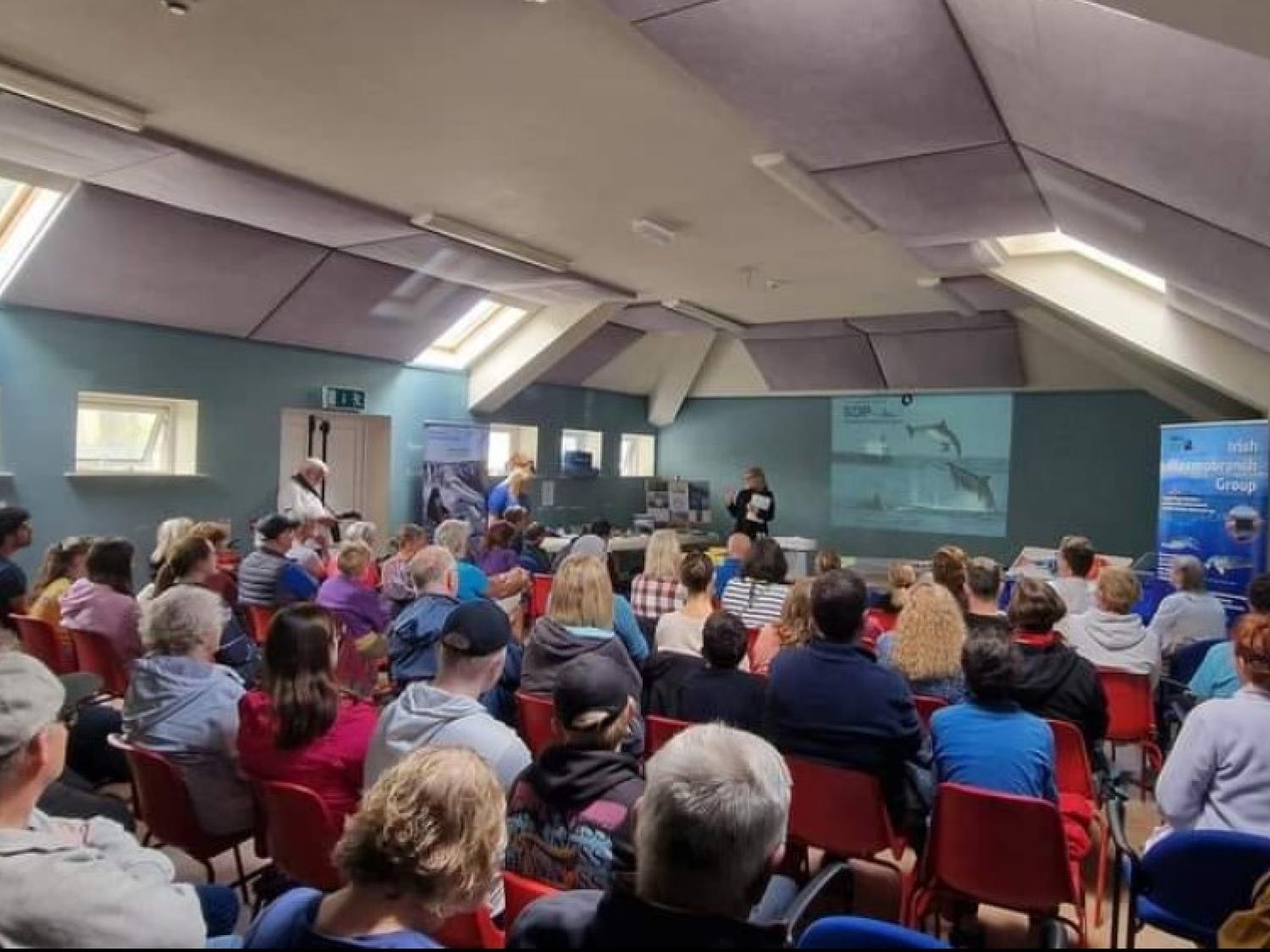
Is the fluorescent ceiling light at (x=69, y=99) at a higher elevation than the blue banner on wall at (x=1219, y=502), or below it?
higher

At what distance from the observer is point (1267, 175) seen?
276cm

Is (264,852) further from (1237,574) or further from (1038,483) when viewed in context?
(1038,483)

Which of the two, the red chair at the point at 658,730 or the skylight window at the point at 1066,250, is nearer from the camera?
the red chair at the point at 658,730

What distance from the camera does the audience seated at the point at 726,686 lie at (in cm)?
279

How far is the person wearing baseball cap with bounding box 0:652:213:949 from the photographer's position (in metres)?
1.20

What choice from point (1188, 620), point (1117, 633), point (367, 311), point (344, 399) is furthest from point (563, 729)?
point (344, 399)

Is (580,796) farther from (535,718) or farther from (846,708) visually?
(535,718)

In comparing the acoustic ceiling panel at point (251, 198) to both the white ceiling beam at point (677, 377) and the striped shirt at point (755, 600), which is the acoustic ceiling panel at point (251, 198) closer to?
the striped shirt at point (755, 600)

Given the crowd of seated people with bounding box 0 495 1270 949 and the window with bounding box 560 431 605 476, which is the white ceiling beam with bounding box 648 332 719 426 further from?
the crowd of seated people with bounding box 0 495 1270 949

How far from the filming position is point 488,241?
→ 5980mm

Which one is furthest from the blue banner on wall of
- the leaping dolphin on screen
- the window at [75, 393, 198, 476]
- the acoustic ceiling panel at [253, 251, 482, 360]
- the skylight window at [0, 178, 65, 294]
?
the skylight window at [0, 178, 65, 294]

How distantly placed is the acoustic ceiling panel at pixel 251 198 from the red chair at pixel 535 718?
3.44 metres

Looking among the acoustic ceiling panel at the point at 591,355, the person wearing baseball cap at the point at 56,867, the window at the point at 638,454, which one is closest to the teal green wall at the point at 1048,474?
the window at the point at 638,454

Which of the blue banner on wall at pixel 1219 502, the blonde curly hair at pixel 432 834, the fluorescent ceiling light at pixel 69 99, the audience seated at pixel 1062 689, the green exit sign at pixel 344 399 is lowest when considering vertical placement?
the audience seated at pixel 1062 689
